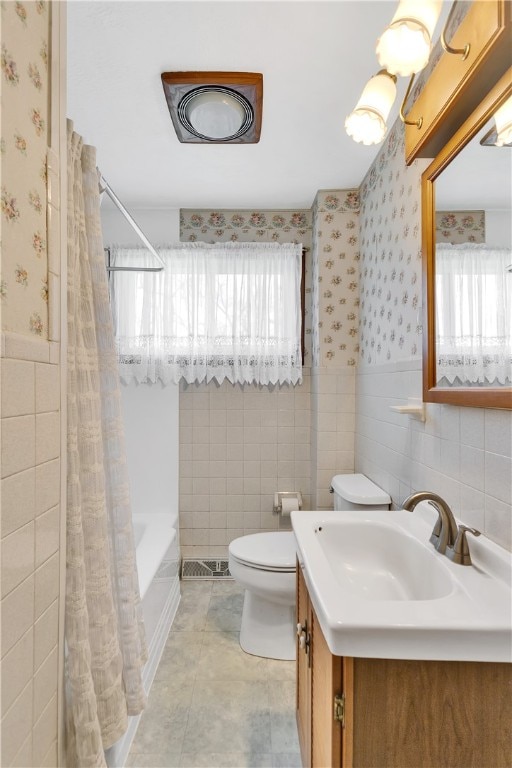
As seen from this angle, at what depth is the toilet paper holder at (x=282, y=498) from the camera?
8.62ft

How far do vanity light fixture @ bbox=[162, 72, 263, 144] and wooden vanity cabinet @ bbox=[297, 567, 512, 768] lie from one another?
70.0 inches

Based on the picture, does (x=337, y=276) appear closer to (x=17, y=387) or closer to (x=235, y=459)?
(x=235, y=459)

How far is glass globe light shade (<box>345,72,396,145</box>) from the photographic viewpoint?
4.04 feet

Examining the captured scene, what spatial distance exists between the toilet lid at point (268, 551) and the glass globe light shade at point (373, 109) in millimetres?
1498

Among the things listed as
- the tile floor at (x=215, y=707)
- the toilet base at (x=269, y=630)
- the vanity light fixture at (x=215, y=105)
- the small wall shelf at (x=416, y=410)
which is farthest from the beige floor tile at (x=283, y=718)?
the vanity light fixture at (x=215, y=105)

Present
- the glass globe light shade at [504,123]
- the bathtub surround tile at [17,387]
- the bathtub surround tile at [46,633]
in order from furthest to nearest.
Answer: the glass globe light shade at [504,123], the bathtub surround tile at [46,633], the bathtub surround tile at [17,387]

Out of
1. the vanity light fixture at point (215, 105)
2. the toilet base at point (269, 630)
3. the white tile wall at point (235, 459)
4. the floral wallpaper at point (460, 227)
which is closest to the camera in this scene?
the floral wallpaper at point (460, 227)

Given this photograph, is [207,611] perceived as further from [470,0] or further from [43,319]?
[470,0]

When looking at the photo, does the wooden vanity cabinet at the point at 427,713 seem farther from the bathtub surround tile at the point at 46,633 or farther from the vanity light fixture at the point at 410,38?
the vanity light fixture at the point at 410,38

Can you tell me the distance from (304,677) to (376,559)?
413 mm

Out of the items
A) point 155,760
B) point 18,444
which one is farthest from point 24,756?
point 155,760

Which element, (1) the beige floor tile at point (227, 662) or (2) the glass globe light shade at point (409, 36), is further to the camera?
(1) the beige floor tile at point (227, 662)

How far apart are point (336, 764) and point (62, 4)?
5.56ft

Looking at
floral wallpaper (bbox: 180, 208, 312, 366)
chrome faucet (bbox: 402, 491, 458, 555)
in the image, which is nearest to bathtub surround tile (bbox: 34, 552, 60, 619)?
chrome faucet (bbox: 402, 491, 458, 555)
